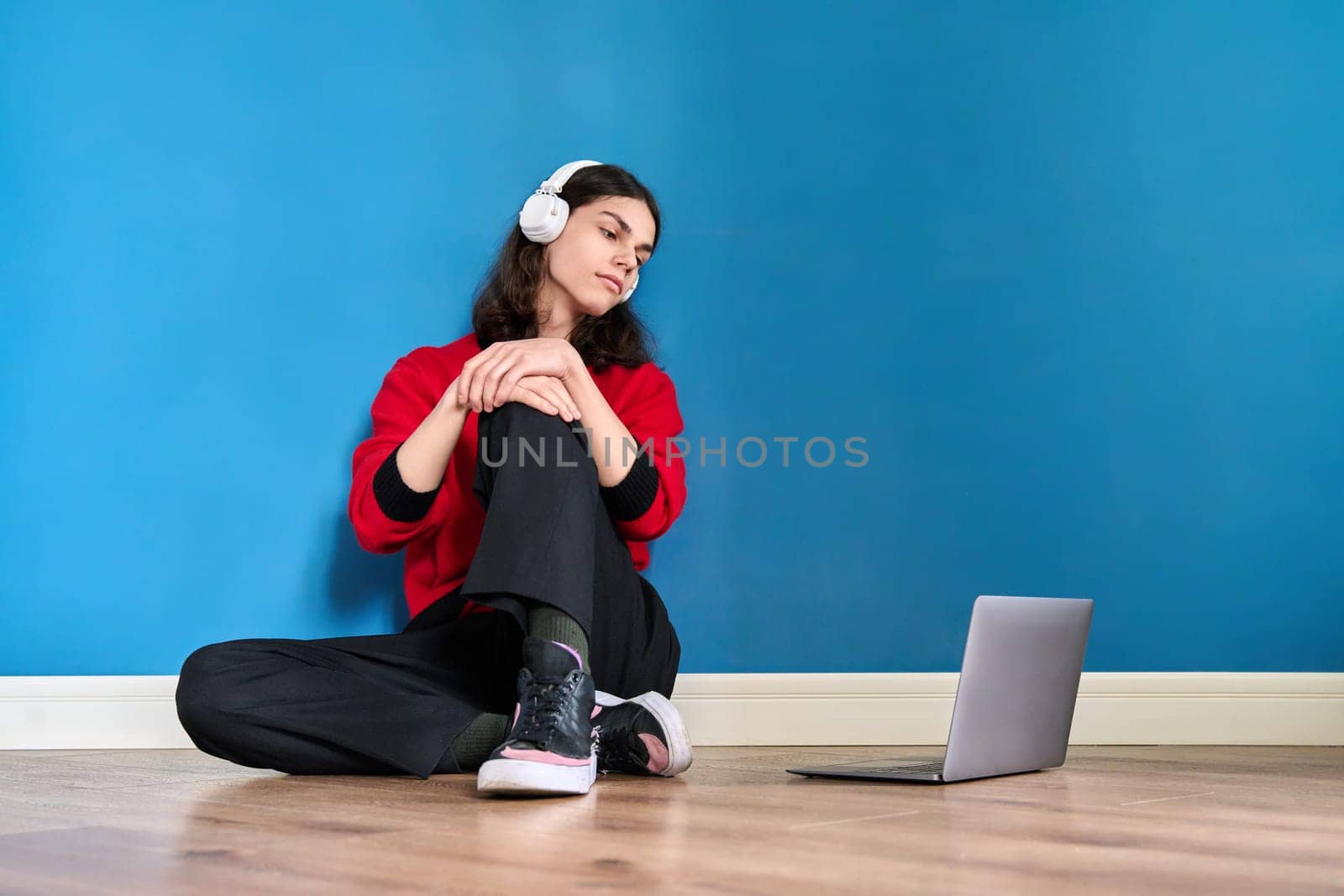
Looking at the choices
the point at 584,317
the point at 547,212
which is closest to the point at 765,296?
the point at 584,317

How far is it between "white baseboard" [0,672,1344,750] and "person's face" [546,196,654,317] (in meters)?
0.65

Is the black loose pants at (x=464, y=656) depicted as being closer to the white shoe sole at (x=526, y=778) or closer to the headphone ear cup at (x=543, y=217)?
the white shoe sole at (x=526, y=778)

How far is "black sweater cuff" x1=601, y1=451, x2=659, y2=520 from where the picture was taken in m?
1.53

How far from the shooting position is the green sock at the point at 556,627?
1.27 meters

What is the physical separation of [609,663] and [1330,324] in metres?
1.39

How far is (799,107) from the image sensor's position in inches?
79.0

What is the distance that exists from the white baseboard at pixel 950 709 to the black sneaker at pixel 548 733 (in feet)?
2.17

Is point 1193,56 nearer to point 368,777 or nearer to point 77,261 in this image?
point 368,777

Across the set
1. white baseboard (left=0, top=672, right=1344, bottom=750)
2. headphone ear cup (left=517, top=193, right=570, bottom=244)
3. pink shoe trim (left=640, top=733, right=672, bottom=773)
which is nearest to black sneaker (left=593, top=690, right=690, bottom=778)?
pink shoe trim (left=640, top=733, right=672, bottom=773)

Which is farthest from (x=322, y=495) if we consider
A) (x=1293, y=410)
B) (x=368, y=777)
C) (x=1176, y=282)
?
(x=1293, y=410)

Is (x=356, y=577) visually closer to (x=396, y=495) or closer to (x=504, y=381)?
(x=396, y=495)

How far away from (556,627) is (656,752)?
22 cm

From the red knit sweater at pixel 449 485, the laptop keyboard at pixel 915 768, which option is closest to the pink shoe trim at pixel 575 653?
the red knit sweater at pixel 449 485

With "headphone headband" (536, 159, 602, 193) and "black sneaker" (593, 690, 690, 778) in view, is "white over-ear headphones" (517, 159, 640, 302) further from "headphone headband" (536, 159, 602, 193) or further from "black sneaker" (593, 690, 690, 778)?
"black sneaker" (593, 690, 690, 778)
